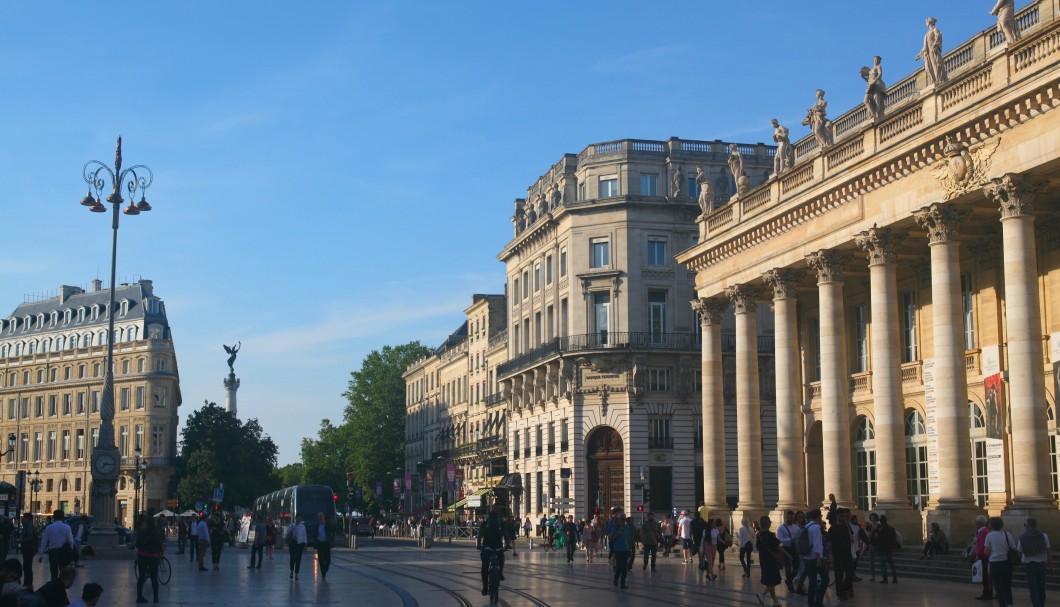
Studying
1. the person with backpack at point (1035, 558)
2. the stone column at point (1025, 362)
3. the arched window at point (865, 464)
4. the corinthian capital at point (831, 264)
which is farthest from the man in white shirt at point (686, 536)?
the person with backpack at point (1035, 558)

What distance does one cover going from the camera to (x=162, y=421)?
123 metres

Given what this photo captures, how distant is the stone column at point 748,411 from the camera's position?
42.1m

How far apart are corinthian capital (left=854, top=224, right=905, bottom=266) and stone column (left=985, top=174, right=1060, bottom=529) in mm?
5531

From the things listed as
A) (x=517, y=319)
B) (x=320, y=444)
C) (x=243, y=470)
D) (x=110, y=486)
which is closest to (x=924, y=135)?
(x=110, y=486)

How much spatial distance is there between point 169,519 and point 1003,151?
92.3 metres

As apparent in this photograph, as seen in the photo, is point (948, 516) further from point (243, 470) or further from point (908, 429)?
point (243, 470)

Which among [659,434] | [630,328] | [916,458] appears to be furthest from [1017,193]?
[659,434]

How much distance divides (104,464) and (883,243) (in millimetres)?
24788

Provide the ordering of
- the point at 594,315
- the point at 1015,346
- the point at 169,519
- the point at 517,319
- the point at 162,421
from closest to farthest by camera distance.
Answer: the point at 1015,346, the point at 594,315, the point at 517,319, the point at 169,519, the point at 162,421

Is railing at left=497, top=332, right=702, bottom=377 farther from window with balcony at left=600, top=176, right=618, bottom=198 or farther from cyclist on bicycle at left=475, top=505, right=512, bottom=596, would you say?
cyclist on bicycle at left=475, top=505, right=512, bottom=596

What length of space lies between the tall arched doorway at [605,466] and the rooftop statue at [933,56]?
35883 mm

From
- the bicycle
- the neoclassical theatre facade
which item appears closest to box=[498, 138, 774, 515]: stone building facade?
the neoclassical theatre facade

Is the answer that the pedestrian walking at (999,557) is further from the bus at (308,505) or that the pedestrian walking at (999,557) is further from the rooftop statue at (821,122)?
the bus at (308,505)

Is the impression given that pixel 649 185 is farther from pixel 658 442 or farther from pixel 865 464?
pixel 865 464
